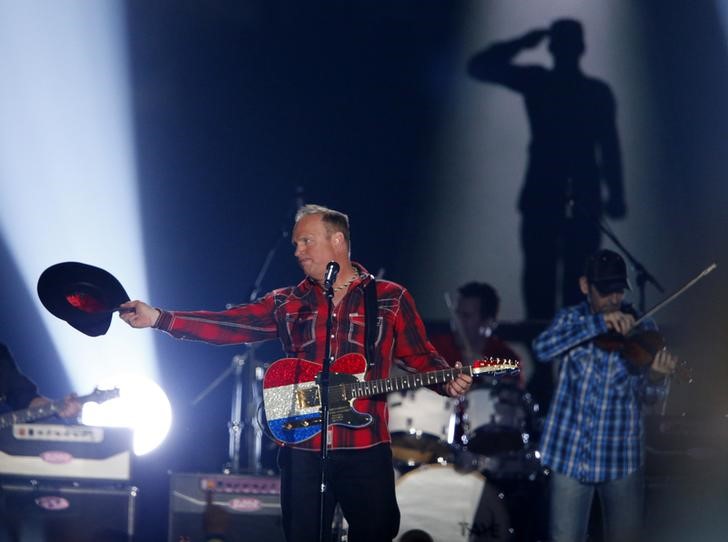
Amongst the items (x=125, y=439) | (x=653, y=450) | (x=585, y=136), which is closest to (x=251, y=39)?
(x=585, y=136)

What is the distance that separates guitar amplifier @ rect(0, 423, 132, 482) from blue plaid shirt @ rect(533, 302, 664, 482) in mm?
2414

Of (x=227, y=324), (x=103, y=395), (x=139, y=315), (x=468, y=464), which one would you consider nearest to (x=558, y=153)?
(x=468, y=464)

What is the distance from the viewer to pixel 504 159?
28.8 ft

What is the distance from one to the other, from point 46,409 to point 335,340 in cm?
256

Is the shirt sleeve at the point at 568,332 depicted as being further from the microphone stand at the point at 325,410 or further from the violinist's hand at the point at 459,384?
the microphone stand at the point at 325,410

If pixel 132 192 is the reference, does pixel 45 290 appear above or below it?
below

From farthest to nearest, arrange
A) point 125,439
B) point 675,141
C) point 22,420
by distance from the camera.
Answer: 1. point 675,141
2. point 22,420
3. point 125,439

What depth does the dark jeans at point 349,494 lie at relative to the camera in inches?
186

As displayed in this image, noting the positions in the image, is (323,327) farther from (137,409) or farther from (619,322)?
(137,409)

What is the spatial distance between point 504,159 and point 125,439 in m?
4.16

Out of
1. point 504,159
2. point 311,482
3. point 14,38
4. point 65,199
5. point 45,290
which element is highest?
point 14,38

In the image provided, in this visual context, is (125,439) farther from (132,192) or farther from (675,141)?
(675,141)

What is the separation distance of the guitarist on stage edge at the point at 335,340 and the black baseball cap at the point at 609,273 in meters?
1.18

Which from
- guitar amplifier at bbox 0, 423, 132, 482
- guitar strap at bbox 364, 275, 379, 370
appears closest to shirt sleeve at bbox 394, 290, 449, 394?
guitar strap at bbox 364, 275, 379, 370
